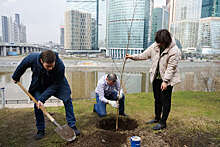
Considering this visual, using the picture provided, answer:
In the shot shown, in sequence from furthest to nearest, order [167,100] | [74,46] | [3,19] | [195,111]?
[3,19] → [74,46] → [195,111] → [167,100]

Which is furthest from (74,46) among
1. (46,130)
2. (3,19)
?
(46,130)

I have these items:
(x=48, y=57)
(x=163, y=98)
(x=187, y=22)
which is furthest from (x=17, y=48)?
(x=163, y=98)

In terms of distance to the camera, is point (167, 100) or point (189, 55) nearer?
point (167, 100)

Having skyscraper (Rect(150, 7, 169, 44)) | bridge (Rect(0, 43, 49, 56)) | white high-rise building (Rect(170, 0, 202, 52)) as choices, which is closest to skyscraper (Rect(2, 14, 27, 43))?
bridge (Rect(0, 43, 49, 56))

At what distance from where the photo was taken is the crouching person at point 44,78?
7.07 feet

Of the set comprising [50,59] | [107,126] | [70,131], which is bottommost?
[107,126]

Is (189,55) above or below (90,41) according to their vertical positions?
below

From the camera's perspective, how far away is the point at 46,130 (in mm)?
2896

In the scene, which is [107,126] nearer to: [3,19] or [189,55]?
[189,55]

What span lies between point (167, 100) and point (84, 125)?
1.57 meters

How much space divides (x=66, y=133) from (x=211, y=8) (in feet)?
221

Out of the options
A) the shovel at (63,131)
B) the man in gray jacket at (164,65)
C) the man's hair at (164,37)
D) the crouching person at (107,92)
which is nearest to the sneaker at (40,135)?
the shovel at (63,131)

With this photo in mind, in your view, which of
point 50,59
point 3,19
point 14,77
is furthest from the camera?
point 3,19

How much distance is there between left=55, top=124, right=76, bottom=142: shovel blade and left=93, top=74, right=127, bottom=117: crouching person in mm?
1009
